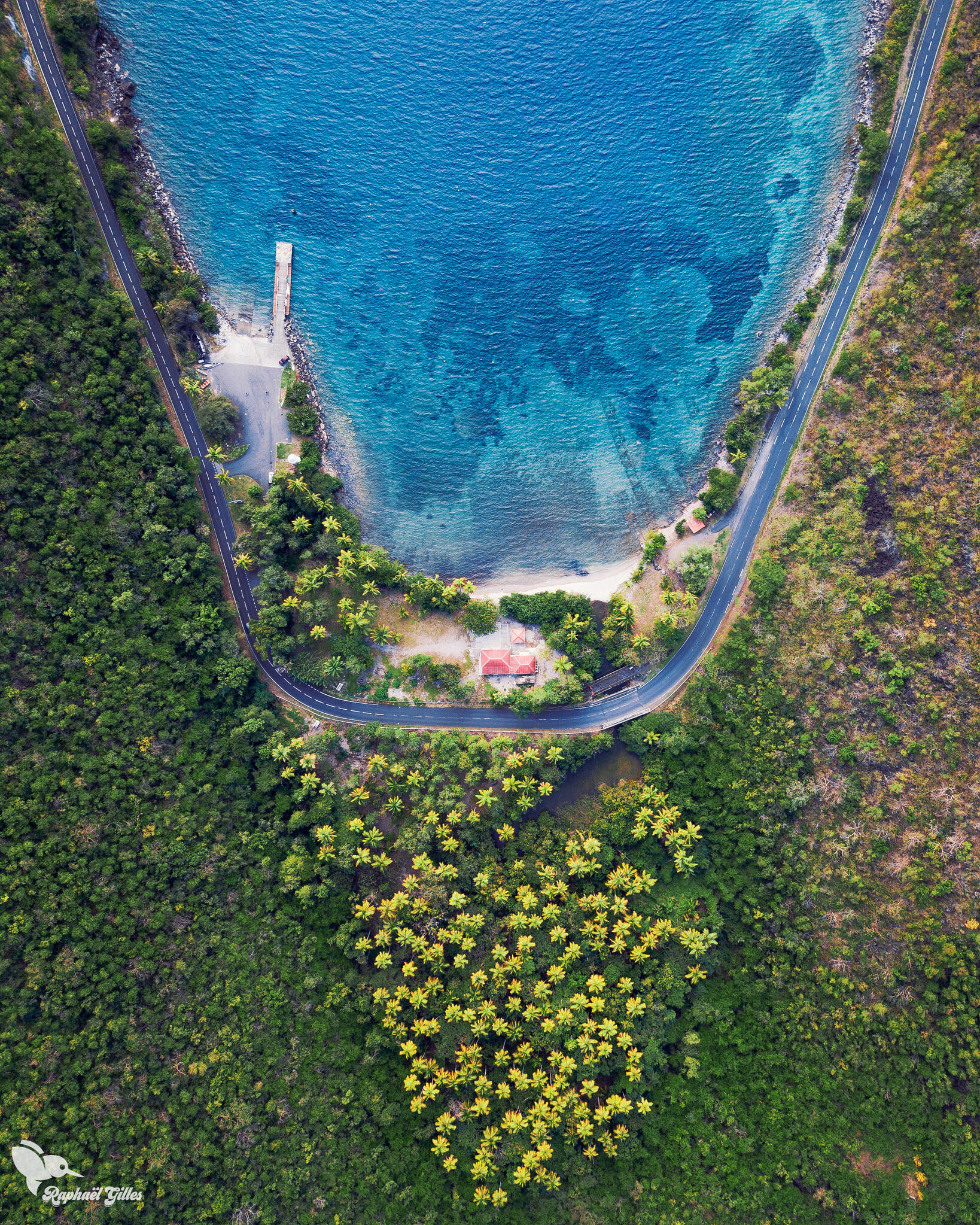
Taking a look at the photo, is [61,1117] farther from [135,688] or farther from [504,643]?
[504,643]

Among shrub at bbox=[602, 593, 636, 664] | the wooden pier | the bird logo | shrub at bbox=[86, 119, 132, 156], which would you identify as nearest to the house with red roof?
shrub at bbox=[602, 593, 636, 664]

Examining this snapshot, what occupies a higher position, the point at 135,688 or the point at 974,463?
the point at 974,463

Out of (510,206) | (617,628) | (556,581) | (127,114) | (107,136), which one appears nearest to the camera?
(107,136)

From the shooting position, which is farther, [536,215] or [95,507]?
[536,215]

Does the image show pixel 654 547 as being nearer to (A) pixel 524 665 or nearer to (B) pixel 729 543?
(B) pixel 729 543

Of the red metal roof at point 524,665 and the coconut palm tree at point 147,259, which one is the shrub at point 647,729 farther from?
the coconut palm tree at point 147,259

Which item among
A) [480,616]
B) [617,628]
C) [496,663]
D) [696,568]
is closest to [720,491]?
[696,568]

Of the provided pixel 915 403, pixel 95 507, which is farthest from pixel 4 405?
pixel 915 403
